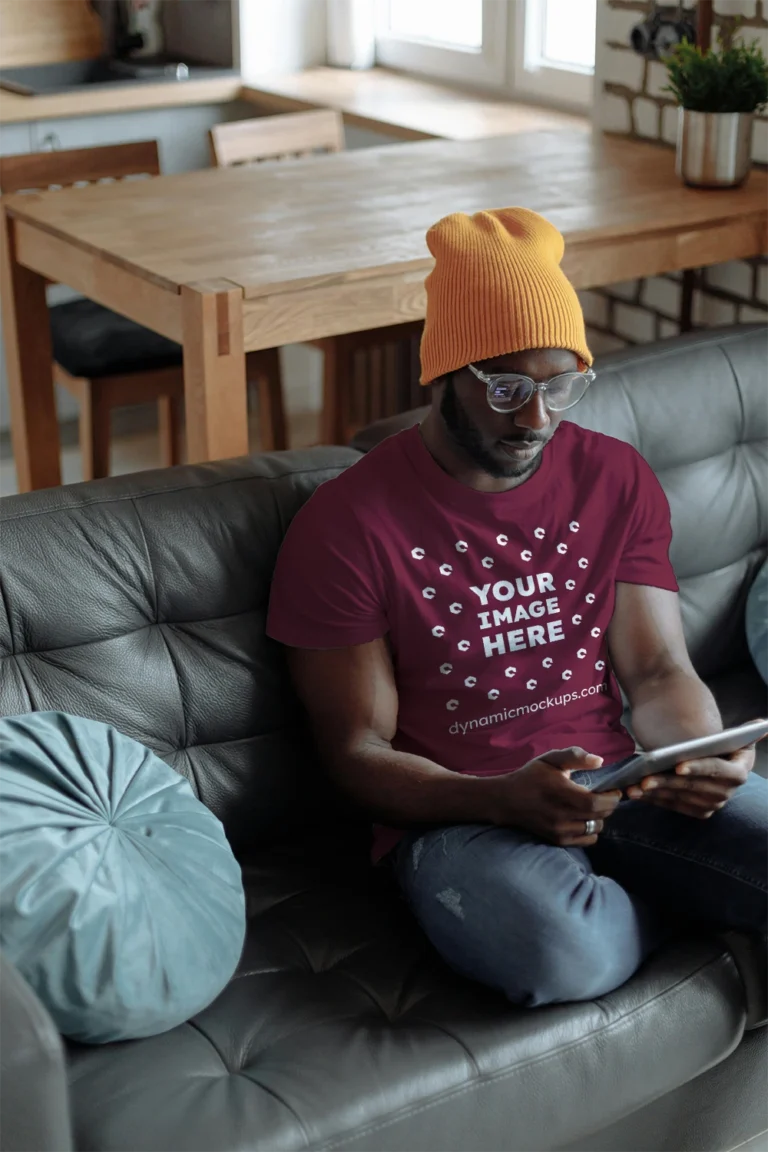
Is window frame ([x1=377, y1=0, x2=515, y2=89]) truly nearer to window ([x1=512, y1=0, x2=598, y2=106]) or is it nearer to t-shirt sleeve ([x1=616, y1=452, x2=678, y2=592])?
window ([x1=512, y1=0, x2=598, y2=106])

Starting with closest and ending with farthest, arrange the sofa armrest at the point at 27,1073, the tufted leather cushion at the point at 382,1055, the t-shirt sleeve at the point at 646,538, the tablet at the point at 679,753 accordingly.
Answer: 1. the sofa armrest at the point at 27,1073
2. the tufted leather cushion at the point at 382,1055
3. the tablet at the point at 679,753
4. the t-shirt sleeve at the point at 646,538

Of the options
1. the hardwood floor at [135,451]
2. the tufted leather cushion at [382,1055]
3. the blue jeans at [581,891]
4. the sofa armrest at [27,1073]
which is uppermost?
the sofa armrest at [27,1073]

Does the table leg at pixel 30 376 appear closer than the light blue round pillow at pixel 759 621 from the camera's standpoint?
No

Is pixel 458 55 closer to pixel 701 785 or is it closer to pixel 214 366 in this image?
pixel 214 366

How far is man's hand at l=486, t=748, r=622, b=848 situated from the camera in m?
1.58

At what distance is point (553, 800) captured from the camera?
1.60 metres

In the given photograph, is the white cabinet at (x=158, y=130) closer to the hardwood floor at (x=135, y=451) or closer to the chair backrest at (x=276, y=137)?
the chair backrest at (x=276, y=137)

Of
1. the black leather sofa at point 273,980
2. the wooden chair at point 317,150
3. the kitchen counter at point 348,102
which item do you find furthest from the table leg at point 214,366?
the kitchen counter at point 348,102

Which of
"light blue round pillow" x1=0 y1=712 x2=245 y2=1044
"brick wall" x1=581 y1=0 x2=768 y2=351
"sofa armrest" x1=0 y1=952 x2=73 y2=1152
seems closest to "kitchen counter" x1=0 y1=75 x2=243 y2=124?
"brick wall" x1=581 y1=0 x2=768 y2=351

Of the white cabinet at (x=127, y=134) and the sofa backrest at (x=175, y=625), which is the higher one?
the white cabinet at (x=127, y=134)

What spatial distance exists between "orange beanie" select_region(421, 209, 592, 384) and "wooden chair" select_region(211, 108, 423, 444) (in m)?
1.70

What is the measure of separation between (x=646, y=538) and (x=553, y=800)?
0.47 m

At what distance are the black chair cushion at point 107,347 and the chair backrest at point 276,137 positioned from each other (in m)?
0.52

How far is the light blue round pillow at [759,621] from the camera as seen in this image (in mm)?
2254
